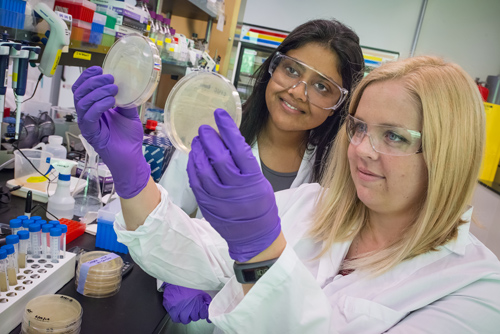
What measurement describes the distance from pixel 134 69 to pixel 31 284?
727 millimetres

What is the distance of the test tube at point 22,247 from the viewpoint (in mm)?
1238

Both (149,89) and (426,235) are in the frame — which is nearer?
(149,89)

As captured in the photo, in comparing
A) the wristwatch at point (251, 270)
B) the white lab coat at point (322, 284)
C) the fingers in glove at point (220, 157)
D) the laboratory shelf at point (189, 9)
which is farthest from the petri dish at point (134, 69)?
the laboratory shelf at point (189, 9)

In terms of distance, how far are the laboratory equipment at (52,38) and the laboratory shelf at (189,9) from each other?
1.45 meters

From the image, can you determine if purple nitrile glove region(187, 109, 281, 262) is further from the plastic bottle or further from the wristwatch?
the plastic bottle

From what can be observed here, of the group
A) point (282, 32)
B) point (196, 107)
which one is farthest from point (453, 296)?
point (282, 32)

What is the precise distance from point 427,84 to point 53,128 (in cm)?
242

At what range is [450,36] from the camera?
5250mm

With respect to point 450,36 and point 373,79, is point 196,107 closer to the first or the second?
point 373,79

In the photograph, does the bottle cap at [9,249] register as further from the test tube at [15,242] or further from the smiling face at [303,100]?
the smiling face at [303,100]

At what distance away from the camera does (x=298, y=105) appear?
1.76m

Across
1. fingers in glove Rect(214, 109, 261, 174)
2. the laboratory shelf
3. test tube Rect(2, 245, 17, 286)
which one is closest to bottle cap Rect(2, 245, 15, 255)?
test tube Rect(2, 245, 17, 286)

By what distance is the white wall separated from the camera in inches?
203

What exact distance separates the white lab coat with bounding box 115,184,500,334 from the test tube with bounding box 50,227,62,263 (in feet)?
0.81
